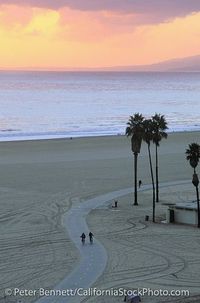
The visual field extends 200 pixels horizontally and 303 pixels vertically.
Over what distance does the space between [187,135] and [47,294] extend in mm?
67429

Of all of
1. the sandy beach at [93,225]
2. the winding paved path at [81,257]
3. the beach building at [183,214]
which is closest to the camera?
the winding paved path at [81,257]

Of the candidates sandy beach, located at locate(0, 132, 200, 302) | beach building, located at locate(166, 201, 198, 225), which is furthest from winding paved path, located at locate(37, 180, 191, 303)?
beach building, located at locate(166, 201, 198, 225)

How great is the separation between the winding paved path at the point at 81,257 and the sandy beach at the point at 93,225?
39 cm

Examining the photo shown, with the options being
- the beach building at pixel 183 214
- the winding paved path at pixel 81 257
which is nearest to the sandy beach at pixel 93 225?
the winding paved path at pixel 81 257

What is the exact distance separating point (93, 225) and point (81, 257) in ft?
24.4

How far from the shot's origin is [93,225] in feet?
112

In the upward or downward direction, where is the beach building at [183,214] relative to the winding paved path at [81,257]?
upward

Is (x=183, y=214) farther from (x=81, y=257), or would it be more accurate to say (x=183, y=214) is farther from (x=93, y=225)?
(x=81, y=257)

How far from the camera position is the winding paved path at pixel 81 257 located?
2232cm

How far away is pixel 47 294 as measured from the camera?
21.5m

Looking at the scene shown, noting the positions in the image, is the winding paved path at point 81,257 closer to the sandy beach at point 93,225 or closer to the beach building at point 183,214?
the sandy beach at point 93,225

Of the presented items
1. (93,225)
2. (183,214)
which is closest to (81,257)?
(93,225)

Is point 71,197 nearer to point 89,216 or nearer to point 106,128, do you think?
point 89,216

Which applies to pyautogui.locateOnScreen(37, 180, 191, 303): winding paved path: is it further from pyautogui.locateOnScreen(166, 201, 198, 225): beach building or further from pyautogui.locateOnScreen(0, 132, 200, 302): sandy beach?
pyautogui.locateOnScreen(166, 201, 198, 225): beach building
